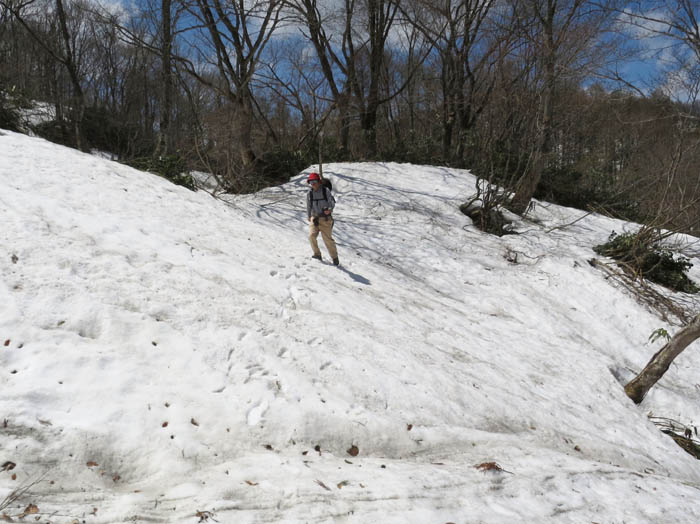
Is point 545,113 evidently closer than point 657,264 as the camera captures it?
No

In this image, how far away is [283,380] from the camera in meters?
3.96

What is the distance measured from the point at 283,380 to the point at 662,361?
203 inches

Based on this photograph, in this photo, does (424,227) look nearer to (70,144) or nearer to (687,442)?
(687,442)

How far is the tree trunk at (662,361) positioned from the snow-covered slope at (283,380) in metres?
0.21

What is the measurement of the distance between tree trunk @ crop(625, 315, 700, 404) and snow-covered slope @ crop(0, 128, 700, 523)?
212 mm

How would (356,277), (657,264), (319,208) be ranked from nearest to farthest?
1. (319,208)
2. (356,277)
3. (657,264)

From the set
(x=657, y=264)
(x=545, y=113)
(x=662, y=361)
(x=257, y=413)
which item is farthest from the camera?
(x=545, y=113)

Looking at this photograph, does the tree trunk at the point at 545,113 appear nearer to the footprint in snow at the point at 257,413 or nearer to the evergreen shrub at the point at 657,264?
the evergreen shrub at the point at 657,264

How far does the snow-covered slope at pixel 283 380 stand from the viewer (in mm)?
2832

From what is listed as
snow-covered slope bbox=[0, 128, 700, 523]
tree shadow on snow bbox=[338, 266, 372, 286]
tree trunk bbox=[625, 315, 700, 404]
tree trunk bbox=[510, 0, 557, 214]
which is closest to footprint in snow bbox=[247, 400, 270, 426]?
snow-covered slope bbox=[0, 128, 700, 523]

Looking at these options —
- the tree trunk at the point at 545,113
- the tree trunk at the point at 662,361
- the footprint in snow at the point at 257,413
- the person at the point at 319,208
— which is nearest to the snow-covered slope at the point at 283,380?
the footprint in snow at the point at 257,413

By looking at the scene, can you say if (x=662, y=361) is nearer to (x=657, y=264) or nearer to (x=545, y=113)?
(x=657, y=264)

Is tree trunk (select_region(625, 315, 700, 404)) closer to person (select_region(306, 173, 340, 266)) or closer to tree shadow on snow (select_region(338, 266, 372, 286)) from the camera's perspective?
tree shadow on snow (select_region(338, 266, 372, 286))

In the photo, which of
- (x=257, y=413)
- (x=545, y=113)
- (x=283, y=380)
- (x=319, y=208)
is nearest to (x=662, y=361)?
(x=283, y=380)
